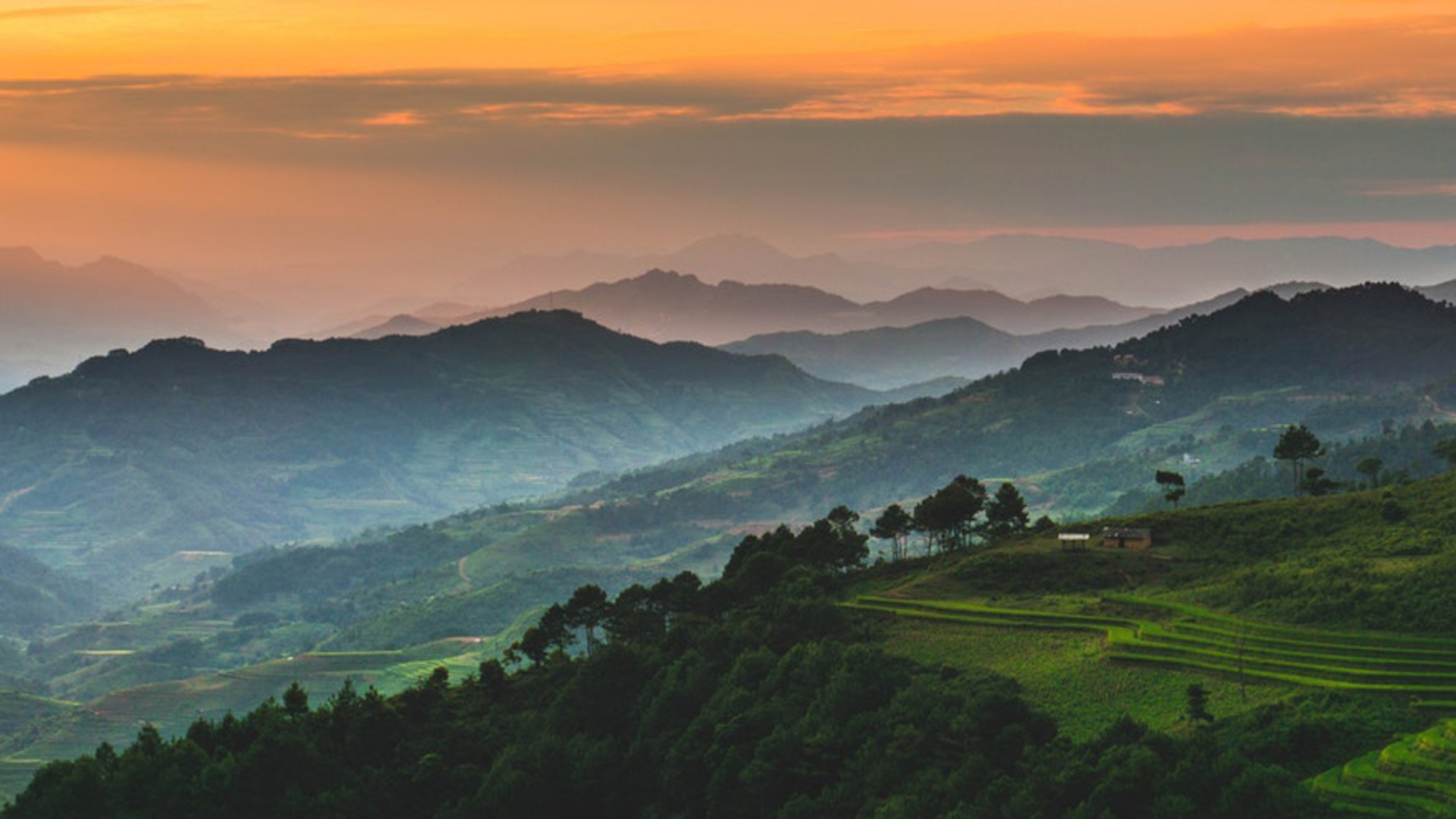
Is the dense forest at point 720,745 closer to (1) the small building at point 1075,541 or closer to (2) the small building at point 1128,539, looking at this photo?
(1) the small building at point 1075,541

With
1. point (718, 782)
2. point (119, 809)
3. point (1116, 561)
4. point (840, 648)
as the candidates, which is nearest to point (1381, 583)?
point (1116, 561)

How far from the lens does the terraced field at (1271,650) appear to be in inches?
2660

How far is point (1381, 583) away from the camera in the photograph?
8088 cm

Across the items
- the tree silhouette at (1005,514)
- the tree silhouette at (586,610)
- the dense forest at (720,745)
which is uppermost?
the tree silhouette at (1005,514)

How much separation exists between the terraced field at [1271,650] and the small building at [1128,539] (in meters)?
15.4

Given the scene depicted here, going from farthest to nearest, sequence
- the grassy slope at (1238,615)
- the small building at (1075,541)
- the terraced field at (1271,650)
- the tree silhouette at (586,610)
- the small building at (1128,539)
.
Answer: the tree silhouette at (586,610) → the small building at (1075,541) → the small building at (1128,539) → the terraced field at (1271,650) → the grassy slope at (1238,615)

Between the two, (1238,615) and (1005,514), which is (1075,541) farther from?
(1238,615)

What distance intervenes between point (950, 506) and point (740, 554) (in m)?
17.6

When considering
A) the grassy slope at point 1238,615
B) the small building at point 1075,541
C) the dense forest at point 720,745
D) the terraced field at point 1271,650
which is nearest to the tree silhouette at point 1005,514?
the grassy slope at point 1238,615

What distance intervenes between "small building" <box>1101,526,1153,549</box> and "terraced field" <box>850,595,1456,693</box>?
15.4 metres

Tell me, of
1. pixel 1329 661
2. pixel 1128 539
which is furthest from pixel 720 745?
pixel 1128 539

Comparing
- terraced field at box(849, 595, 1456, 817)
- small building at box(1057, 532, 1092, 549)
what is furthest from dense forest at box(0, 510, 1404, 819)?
small building at box(1057, 532, 1092, 549)

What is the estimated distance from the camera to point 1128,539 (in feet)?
344

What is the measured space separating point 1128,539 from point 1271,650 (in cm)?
A: 3058
